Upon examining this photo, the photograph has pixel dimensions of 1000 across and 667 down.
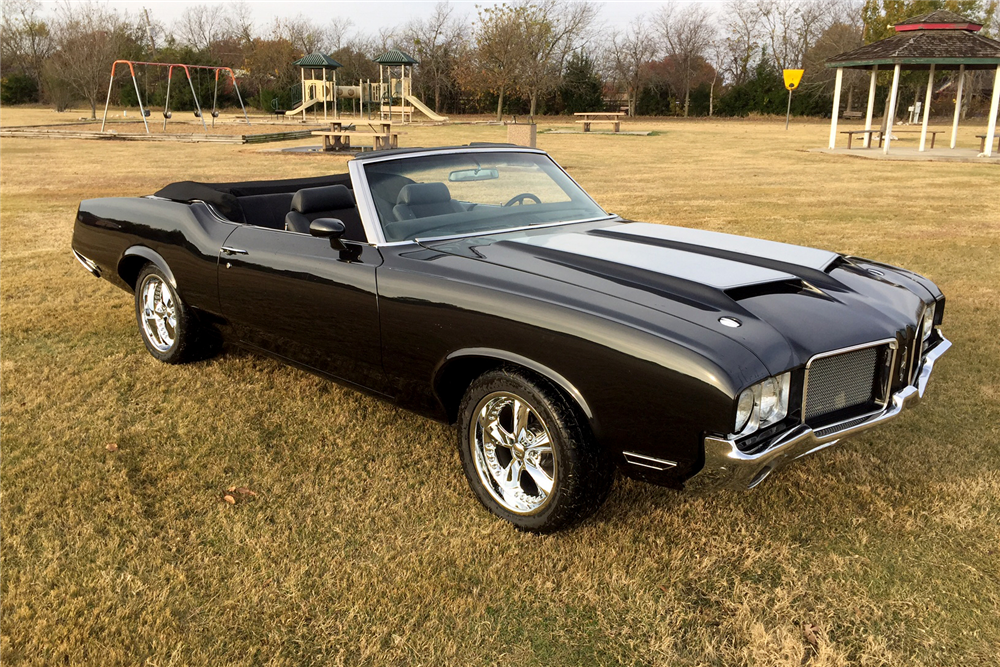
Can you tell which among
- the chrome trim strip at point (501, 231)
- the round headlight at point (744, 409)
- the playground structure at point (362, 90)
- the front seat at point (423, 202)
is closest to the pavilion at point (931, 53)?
the playground structure at point (362, 90)

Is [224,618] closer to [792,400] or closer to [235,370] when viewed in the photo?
[792,400]

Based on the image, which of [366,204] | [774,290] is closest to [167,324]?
[366,204]

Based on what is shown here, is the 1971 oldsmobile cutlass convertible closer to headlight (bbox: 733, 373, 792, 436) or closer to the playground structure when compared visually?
headlight (bbox: 733, 373, 792, 436)

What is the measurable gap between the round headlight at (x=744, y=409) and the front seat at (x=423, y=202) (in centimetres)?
190

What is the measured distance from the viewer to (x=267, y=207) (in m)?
5.03

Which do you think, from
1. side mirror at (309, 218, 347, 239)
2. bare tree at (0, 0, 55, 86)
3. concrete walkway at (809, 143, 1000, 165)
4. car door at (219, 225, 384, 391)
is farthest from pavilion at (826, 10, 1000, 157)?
bare tree at (0, 0, 55, 86)

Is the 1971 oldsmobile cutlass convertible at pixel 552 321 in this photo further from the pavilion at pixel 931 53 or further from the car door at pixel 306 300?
the pavilion at pixel 931 53

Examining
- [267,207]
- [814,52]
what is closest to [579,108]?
[814,52]

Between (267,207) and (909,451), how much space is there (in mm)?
3969

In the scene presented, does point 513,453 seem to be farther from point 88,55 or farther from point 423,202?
point 88,55

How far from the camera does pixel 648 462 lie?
2627 millimetres

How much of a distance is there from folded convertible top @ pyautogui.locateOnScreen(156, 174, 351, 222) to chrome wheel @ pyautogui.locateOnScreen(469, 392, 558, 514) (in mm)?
1999

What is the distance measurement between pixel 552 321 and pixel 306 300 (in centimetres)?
149

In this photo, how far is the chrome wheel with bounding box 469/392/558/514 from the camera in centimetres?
298
